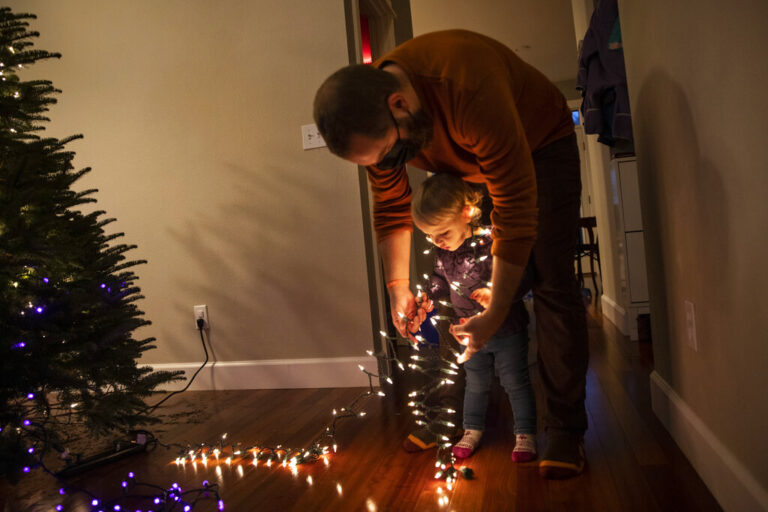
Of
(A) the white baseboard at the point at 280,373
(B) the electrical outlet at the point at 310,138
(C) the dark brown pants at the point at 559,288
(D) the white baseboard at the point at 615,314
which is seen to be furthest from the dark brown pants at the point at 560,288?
(D) the white baseboard at the point at 615,314

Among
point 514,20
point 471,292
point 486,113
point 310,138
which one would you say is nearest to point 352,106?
point 486,113

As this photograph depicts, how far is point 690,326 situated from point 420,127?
801mm

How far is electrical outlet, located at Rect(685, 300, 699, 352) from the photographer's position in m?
1.25

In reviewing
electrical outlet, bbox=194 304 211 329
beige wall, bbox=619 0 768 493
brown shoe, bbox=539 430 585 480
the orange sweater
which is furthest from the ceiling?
brown shoe, bbox=539 430 585 480

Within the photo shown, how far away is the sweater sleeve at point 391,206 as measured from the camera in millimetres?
1391

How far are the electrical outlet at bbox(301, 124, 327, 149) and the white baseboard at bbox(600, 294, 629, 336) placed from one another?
1849 mm

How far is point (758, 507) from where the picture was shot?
878 millimetres

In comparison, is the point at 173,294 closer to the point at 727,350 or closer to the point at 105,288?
the point at 105,288

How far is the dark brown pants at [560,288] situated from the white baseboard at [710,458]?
9.4 inches

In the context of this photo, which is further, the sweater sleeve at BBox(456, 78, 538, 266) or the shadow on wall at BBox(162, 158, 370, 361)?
the shadow on wall at BBox(162, 158, 370, 361)

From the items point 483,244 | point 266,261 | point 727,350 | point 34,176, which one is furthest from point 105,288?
point 727,350

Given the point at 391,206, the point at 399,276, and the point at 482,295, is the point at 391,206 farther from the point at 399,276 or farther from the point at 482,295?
the point at 482,295

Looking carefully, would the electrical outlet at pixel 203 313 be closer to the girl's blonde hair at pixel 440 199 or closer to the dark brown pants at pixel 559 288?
the girl's blonde hair at pixel 440 199

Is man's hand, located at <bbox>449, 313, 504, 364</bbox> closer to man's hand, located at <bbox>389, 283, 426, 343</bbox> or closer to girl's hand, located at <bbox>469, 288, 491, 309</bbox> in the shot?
girl's hand, located at <bbox>469, 288, 491, 309</bbox>
